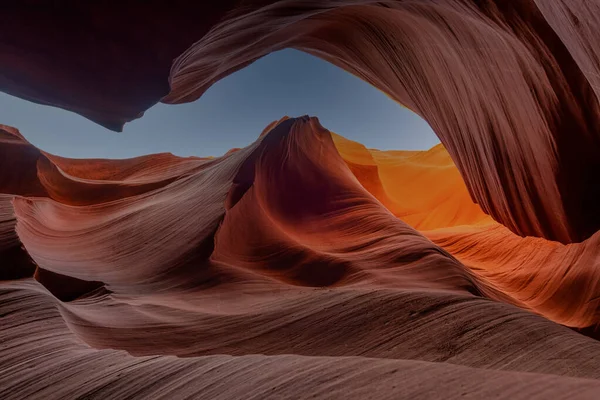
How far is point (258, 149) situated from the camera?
21.6 feet

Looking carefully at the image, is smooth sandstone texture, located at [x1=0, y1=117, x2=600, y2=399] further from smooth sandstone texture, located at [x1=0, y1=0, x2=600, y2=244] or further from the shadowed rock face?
smooth sandstone texture, located at [x1=0, y1=0, x2=600, y2=244]

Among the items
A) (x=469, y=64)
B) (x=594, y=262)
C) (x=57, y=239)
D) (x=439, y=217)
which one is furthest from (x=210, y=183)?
(x=439, y=217)

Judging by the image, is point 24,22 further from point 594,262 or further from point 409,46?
point 594,262

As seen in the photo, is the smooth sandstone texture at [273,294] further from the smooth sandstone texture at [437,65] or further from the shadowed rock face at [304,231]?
the smooth sandstone texture at [437,65]

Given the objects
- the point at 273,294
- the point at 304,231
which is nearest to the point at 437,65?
the point at 304,231

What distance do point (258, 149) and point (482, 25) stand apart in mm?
3727

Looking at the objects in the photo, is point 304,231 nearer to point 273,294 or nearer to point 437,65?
point 273,294

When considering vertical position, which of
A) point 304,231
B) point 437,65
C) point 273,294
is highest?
point 437,65

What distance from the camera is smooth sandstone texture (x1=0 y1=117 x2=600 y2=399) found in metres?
1.57

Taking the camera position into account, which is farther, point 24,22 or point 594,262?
point 594,262

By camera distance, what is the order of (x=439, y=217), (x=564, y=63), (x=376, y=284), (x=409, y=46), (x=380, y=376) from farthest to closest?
(x=439, y=217), (x=409, y=46), (x=564, y=63), (x=376, y=284), (x=380, y=376)

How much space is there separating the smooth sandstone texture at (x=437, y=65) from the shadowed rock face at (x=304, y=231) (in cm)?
3

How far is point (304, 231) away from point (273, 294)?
6.81 feet

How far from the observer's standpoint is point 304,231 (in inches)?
224
